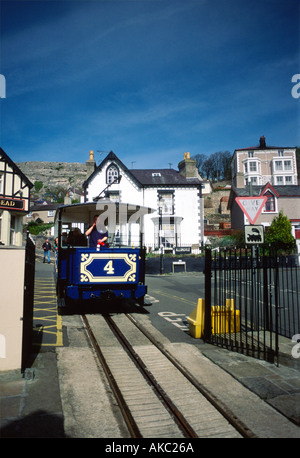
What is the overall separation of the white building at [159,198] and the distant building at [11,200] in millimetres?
6438

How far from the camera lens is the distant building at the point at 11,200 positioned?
25359 millimetres

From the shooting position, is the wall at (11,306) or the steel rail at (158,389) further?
the wall at (11,306)

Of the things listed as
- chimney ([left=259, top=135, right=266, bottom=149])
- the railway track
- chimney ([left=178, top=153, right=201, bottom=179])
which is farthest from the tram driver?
chimney ([left=259, top=135, right=266, bottom=149])

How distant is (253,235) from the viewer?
21.0 feet

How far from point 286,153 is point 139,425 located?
64.3 meters

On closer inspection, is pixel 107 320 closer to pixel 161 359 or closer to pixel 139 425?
pixel 161 359

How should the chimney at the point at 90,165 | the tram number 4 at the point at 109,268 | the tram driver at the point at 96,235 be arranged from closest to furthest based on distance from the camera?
the tram number 4 at the point at 109,268 → the tram driver at the point at 96,235 → the chimney at the point at 90,165

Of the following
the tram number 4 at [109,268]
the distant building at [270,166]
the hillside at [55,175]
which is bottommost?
the tram number 4 at [109,268]

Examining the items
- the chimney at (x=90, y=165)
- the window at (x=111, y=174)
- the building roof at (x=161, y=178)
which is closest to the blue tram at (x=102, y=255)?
the window at (x=111, y=174)

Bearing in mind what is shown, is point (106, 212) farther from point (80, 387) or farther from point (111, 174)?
point (111, 174)

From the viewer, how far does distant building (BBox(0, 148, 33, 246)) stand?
2536cm

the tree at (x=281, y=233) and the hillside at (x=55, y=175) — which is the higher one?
the hillside at (x=55, y=175)

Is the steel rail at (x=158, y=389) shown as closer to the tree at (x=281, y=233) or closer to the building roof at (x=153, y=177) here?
the building roof at (x=153, y=177)

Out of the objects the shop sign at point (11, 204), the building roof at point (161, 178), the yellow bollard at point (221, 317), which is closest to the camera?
the yellow bollard at point (221, 317)
